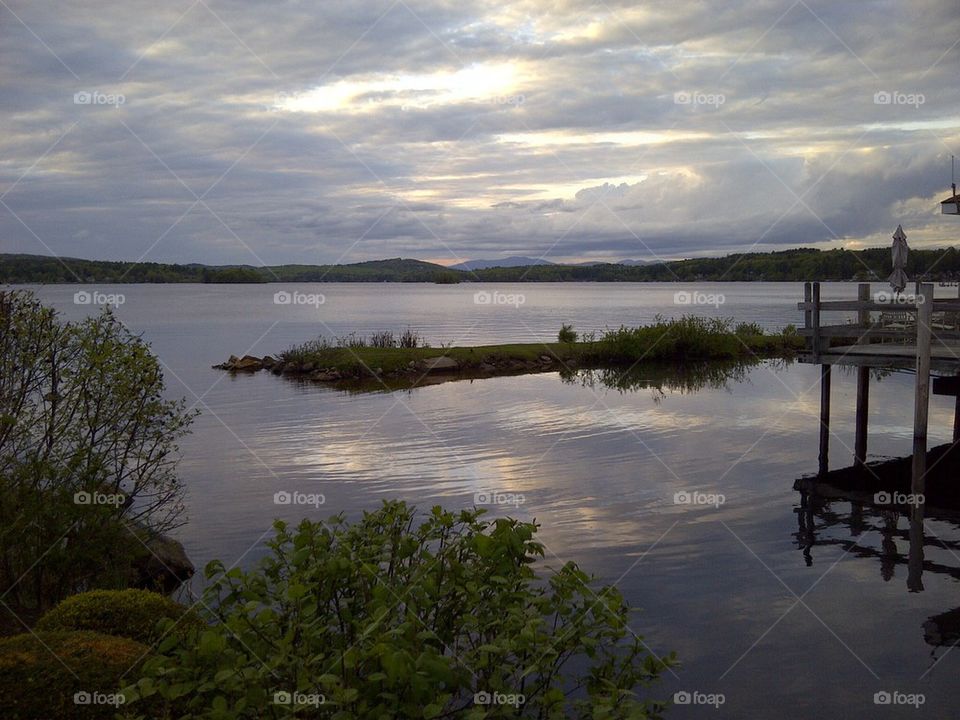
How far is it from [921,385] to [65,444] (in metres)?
16.0

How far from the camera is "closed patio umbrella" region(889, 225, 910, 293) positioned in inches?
794

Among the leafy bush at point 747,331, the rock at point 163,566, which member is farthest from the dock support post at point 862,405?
the leafy bush at point 747,331

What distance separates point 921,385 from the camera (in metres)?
17.4

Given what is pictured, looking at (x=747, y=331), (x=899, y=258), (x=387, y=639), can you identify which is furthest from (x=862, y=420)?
(x=747, y=331)

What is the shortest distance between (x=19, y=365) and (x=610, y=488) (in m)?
12.4

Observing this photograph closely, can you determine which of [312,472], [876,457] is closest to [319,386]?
[312,472]

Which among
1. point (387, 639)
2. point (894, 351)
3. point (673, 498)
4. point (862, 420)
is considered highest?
point (894, 351)

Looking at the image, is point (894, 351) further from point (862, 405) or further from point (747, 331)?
point (747, 331)

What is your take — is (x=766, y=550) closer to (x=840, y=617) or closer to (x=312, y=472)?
(x=840, y=617)

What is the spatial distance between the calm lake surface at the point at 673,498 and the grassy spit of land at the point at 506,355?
428 cm

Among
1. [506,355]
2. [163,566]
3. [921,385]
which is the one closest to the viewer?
[163,566]

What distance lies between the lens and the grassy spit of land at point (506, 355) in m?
41.2

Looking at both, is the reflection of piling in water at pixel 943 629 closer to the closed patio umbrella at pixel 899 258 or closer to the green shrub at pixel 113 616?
the green shrub at pixel 113 616

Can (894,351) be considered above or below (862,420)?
above
